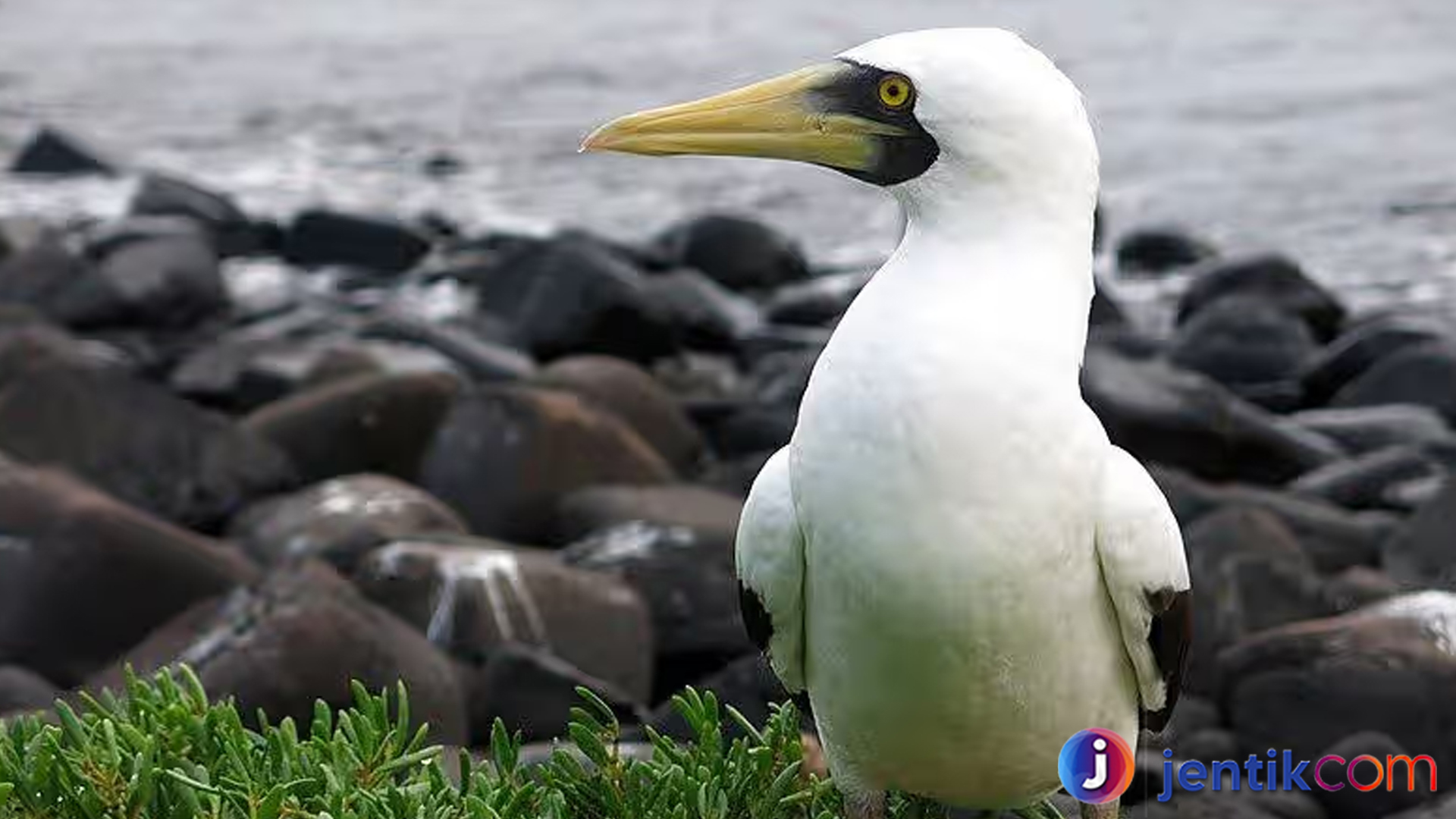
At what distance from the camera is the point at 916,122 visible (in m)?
4.59

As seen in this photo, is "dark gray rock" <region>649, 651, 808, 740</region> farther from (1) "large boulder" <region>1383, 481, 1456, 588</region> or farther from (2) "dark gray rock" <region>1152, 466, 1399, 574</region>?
(1) "large boulder" <region>1383, 481, 1456, 588</region>

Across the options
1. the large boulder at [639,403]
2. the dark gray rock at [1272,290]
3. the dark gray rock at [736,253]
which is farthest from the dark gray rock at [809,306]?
the large boulder at [639,403]

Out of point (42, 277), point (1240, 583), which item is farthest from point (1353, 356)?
point (42, 277)

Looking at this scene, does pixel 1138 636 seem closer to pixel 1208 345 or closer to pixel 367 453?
pixel 367 453

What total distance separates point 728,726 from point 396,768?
11.8 feet

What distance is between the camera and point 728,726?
9.05m

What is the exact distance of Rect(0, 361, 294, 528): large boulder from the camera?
12156mm

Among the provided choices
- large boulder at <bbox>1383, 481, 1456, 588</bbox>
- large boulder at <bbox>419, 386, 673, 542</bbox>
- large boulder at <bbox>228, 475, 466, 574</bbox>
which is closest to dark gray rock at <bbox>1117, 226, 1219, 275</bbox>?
large boulder at <bbox>1383, 481, 1456, 588</bbox>

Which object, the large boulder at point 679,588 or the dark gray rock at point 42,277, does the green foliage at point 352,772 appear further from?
the dark gray rock at point 42,277

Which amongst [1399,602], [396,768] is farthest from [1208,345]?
[396,768]

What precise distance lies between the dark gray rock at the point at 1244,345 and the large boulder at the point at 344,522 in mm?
7521

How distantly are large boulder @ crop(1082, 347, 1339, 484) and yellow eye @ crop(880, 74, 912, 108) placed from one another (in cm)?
884

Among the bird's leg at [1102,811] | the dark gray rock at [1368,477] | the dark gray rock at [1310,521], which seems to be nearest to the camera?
the bird's leg at [1102,811]

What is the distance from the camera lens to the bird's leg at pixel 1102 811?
15.9 feet
